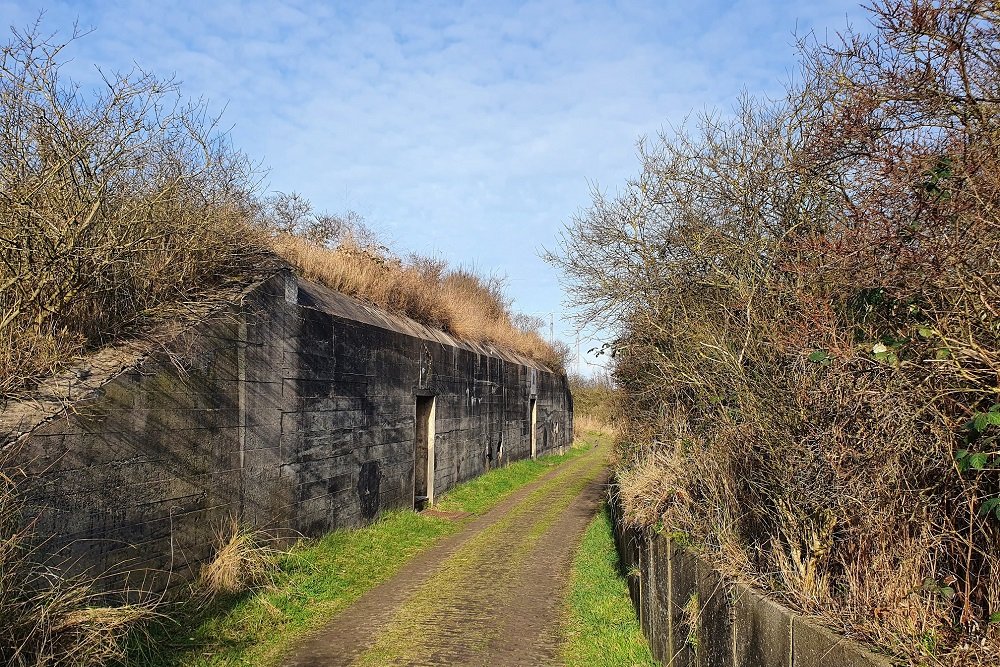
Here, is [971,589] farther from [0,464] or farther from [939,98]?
[0,464]

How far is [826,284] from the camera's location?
421 centimetres

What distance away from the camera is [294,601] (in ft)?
20.1

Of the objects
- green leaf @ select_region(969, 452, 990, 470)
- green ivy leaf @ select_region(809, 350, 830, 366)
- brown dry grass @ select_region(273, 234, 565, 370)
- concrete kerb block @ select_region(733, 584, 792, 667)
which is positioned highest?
brown dry grass @ select_region(273, 234, 565, 370)

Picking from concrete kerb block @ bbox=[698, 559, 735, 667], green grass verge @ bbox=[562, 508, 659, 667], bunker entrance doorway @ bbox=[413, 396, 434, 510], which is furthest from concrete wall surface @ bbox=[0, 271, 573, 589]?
concrete kerb block @ bbox=[698, 559, 735, 667]

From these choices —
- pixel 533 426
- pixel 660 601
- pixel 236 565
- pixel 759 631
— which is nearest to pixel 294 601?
pixel 236 565

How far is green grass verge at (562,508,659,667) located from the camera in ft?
17.1

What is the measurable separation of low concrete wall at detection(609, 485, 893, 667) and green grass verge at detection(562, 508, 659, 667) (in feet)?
0.49

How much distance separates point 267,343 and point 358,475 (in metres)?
2.80

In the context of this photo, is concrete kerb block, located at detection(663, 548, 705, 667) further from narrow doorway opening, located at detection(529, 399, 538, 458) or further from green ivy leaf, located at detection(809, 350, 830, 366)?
narrow doorway opening, located at detection(529, 399, 538, 458)

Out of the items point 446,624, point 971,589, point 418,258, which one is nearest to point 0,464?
point 446,624

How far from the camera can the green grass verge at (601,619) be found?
17.1 ft

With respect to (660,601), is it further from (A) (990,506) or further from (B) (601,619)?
(A) (990,506)

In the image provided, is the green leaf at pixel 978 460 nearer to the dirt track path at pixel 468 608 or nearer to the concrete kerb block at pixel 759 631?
the concrete kerb block at pixel 759 631

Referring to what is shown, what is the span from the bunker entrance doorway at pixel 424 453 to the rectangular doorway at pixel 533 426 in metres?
8.72
